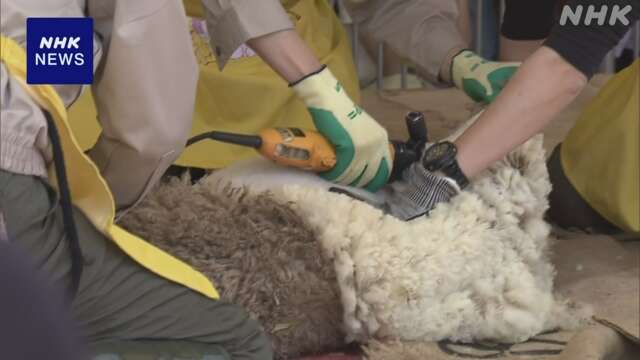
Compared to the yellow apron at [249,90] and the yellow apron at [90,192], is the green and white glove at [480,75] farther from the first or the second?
the yellow apron at [90,192]

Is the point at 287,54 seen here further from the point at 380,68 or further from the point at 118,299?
the point at 380,68

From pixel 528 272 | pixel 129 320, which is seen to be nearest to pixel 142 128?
pixel 129 320

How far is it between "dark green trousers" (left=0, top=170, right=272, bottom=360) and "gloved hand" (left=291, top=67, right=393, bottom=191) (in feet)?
1.00

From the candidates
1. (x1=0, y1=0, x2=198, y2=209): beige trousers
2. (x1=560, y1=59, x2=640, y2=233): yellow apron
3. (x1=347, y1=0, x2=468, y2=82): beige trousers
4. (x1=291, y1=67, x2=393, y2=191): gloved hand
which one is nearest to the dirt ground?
(x1=560, y1=59, x2=640, y2=233): yellow apron

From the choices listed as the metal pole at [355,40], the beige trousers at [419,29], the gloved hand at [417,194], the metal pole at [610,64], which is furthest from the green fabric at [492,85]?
the metal pole at [610,64]

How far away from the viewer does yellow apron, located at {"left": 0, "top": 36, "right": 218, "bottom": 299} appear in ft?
2.59

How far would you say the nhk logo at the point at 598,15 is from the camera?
1.17 meters

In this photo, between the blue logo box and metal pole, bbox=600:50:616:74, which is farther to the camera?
metal pole, bbox=600:50:616:74

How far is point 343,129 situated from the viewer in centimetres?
119

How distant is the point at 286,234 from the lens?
1.07m

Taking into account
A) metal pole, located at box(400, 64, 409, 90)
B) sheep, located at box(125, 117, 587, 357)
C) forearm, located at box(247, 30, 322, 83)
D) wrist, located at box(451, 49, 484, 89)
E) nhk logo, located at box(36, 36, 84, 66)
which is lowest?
metal pole, located at box(400, 64, 409, 90)

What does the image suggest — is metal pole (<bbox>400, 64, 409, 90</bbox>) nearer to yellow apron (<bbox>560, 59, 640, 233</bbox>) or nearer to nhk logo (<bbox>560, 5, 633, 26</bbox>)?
yellow apron (<bbox>560, 59, 640, 233</bbox>)

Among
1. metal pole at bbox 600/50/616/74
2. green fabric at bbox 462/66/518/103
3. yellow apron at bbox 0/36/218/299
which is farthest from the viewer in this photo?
metal pole at bbox 600/50/616/74

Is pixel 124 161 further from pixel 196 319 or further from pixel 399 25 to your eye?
pixel 399 25
